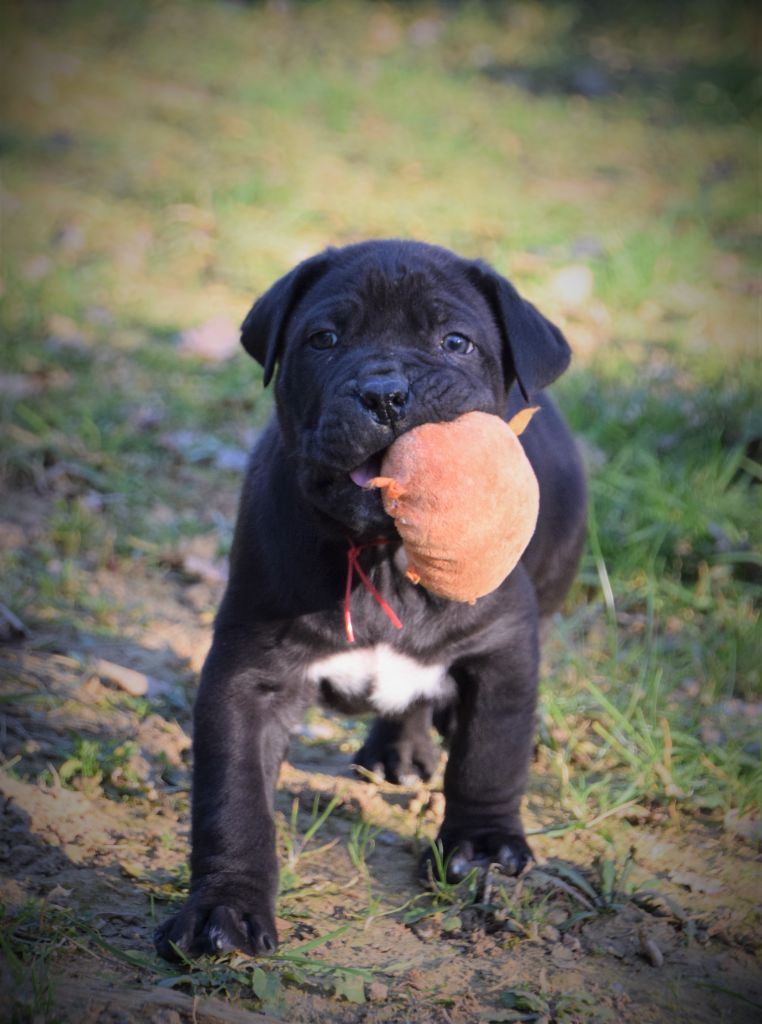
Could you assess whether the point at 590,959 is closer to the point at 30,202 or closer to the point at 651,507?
the point at 651,507

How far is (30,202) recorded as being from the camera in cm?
902

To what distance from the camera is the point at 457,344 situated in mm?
3166

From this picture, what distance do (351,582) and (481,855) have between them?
853 millimetres

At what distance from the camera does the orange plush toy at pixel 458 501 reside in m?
2.74

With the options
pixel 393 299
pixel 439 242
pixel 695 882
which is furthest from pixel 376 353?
pixel 439 242

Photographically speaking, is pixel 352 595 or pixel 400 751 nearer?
pixel 352 595

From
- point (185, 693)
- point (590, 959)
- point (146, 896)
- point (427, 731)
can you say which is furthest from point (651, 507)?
point (146, 896)

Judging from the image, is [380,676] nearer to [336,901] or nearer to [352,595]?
[352,595]

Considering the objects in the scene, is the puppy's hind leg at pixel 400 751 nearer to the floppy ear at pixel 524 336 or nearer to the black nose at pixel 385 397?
the floppy ear at pixel 524 336

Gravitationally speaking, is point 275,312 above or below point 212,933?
above

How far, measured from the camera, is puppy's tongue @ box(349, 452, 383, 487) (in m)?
2.91

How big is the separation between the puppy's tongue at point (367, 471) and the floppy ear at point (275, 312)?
0.53m

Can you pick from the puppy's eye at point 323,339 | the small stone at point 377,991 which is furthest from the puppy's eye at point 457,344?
the small stone at point 377,991

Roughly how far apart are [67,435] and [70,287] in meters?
1.94
